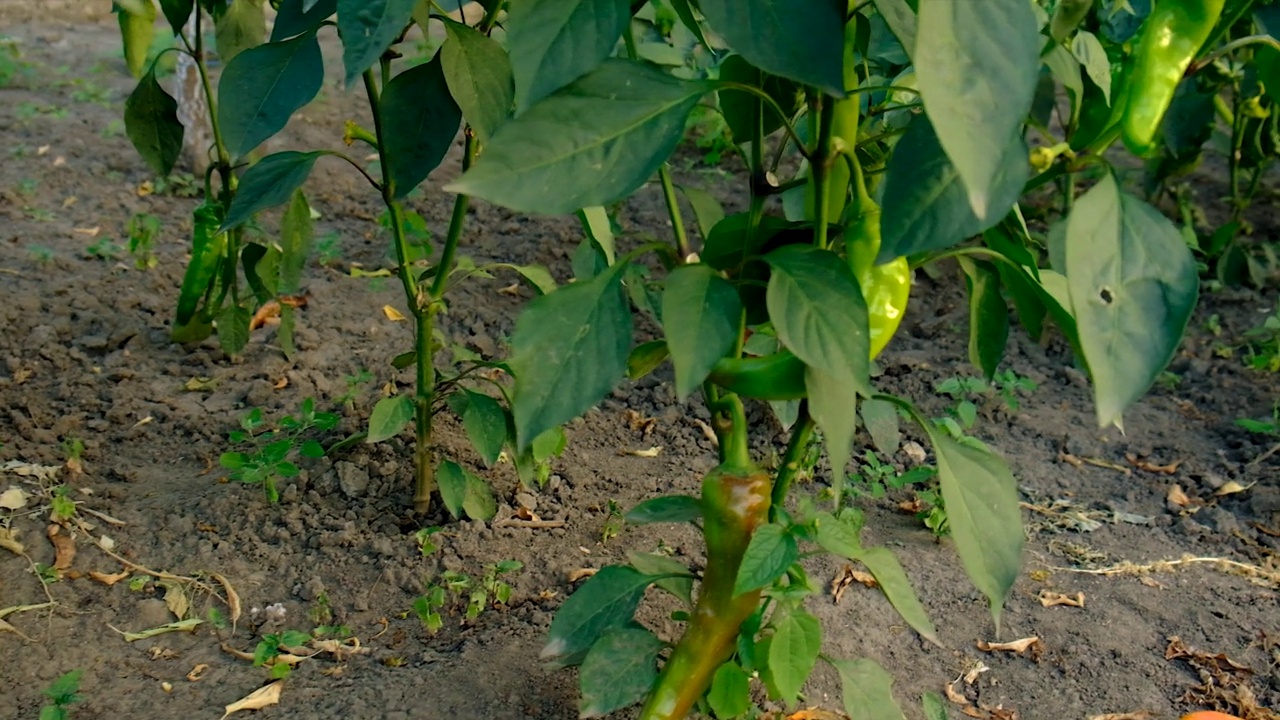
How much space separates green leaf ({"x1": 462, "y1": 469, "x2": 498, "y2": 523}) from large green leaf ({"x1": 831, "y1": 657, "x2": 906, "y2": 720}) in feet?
2.43

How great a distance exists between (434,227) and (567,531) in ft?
4.89

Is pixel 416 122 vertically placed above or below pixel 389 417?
above

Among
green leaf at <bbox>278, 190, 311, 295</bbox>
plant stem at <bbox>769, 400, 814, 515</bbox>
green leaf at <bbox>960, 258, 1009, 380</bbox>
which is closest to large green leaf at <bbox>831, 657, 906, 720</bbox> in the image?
plant stem at <bbox>769, 400, 814, 515</bbox>

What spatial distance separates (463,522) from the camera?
6.72 ft

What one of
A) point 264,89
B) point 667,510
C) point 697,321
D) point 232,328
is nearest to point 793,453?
point 667,510

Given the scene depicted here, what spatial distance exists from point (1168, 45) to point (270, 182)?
1.11 m

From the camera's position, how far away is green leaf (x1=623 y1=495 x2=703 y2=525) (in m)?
1.39

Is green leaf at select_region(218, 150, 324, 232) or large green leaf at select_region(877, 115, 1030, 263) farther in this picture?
green leaf at select_region(218, 150, 324, 232)

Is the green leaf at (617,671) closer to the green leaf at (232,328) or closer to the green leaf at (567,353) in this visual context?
the green leaf at (567,353)

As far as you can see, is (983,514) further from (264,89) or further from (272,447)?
(272,447)

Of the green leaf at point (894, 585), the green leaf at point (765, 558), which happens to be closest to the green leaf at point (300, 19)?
the green leaf at point (765, 558)

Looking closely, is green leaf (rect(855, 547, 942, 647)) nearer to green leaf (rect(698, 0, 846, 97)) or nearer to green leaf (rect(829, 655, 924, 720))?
green leaf (rect(829, 655, 924, 720))

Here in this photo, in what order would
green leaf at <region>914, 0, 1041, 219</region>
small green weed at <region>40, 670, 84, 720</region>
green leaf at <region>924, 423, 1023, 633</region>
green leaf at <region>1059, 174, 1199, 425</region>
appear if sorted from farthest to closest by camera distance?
small green weed at <region>40, 670, 84, 720</region> < green leaf at <region>924, 423, 1023, 633</region> < green leaf at <region>1059, 174, 1199, 425</region> < green leaf at <region>914, 0, 1041, 219</region>

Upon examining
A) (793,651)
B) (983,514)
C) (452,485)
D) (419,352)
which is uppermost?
(983,514)
